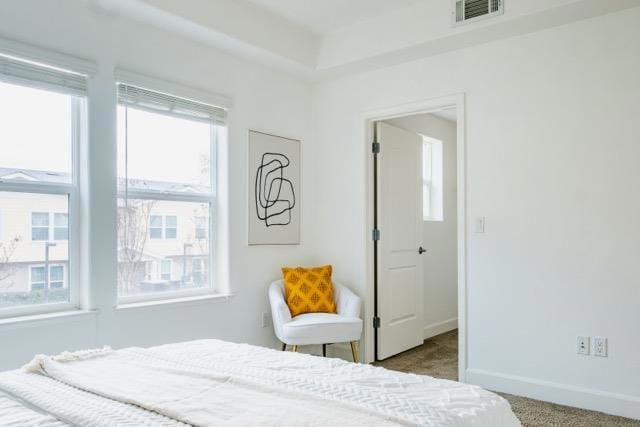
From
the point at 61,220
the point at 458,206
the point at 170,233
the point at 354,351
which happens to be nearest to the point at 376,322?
the point at 354,351

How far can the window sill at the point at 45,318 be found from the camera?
2.63m

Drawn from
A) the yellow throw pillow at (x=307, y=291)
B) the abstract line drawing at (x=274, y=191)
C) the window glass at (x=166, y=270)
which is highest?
the abstract line drawing at (x=274, y=191)

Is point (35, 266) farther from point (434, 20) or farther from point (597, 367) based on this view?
point (597, 367)

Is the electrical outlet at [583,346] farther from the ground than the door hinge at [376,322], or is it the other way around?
the electrical outlet at [583,346]

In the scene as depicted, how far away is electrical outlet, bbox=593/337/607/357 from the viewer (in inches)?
121

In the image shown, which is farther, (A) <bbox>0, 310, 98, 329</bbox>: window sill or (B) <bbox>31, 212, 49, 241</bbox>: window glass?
(B) <bbox>31, 212, 49, 241</bbox>: window glass

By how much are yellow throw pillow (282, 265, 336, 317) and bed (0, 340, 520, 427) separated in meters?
1.91

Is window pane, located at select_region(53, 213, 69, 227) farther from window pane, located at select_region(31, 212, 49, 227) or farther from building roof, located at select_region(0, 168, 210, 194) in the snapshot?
building roof, located at select_region(0, 168, 210, 194)

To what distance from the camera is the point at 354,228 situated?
4.26m

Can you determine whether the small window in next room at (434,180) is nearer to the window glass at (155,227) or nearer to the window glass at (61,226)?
the window glass at (155,227)

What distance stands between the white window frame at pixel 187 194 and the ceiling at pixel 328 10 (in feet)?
2.48

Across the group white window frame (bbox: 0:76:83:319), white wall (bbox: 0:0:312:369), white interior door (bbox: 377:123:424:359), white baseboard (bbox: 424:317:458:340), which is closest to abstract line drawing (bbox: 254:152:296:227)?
white wall (bbox: 0:0:312:369)

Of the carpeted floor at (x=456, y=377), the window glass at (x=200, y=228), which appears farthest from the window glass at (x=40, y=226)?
the carpeted floor at (x=456, y=377)

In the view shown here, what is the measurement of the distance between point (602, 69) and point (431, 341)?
2.89 meters
